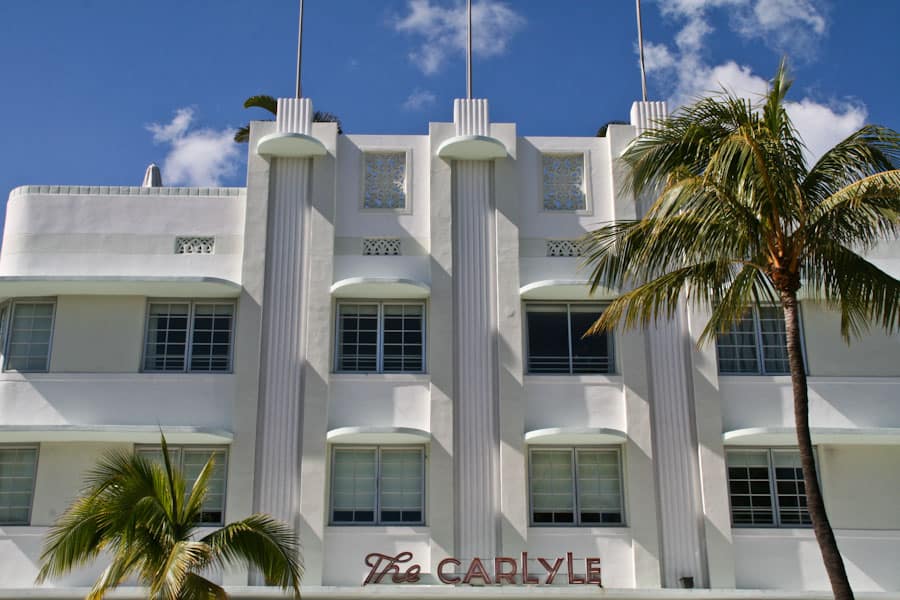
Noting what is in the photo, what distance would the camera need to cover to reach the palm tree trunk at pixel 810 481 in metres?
14.4

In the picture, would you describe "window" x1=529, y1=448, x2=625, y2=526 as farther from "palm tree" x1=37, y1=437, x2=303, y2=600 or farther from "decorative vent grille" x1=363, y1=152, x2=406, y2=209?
"palm tree" x1=37, y1=437, x2=303, y2=600

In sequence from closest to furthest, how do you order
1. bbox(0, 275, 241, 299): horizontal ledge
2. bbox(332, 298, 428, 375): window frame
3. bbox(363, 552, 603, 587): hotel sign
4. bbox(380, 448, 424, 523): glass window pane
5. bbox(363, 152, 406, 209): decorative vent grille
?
bbox(363, 552, 603, 587): hotel sign
bbox(380, 448, 424, 523): glass window pane
bbox(0, 275, 241, 299): horizontal ledge
bbox(332, 298, 428, 375): window frame
bbox(363, 152, 406, 209): decorative vent grille

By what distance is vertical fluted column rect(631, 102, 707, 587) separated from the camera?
63.5 feet

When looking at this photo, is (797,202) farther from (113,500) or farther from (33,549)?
(33,549)

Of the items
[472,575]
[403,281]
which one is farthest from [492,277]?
[472,575]

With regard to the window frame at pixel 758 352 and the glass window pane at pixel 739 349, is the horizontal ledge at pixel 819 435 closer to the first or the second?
the window frame at pixel 758 352

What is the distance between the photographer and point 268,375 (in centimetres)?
2003

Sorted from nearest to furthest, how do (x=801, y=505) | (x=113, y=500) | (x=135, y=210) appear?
1. (x=113, y=500)
2. (x=801, y=505)
3. (x=135, y=210)

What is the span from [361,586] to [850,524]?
8787 millimetres

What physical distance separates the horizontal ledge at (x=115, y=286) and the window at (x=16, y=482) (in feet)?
9.47

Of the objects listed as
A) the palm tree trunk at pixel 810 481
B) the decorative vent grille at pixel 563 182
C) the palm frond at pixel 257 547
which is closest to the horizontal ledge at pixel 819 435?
the palm tree trunk at pixel 810 481

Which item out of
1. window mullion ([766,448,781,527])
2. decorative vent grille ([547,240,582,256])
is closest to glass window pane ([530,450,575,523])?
window mullion ([766,448,781,527])

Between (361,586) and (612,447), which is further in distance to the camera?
(612,447)

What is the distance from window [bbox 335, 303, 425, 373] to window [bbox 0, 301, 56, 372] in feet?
17.8
